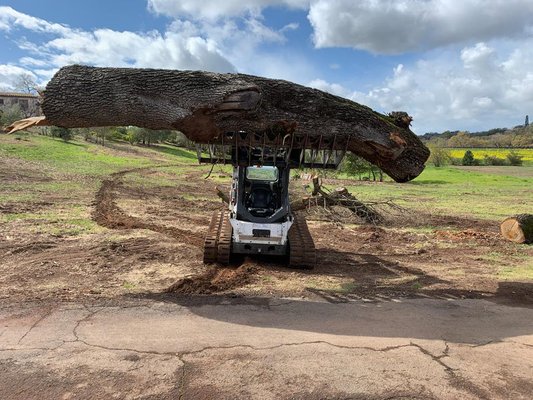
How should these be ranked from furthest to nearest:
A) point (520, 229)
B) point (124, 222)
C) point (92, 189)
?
point (92, 189)
point (124, 222)
point (520, 229)

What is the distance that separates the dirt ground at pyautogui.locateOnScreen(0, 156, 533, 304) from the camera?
775 cm

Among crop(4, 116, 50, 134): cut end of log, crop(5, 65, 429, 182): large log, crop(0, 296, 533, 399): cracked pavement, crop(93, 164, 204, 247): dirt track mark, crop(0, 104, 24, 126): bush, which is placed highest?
crop(0, 104, 24, 126): bush

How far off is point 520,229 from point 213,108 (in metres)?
11.2

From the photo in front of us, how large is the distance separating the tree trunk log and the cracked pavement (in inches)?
296

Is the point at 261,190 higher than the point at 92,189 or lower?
higher

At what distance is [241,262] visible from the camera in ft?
32.2

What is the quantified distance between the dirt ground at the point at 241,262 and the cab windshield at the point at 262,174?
6.38 ft

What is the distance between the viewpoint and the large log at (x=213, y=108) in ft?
21.3

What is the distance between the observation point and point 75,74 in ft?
21.2

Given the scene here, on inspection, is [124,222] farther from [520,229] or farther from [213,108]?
[520,229]

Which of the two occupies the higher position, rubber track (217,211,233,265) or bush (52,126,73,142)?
bush (52,126,73,142)

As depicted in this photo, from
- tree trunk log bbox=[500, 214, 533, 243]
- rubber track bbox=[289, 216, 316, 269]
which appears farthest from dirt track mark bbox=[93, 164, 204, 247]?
tree trunk log bbox=[500, 214, 533, 243]

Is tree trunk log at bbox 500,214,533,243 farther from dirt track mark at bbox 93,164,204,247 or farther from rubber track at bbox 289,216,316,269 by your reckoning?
dirt track mark at bbox 93,164,204,247

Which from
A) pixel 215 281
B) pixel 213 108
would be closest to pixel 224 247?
pixel 215 281
